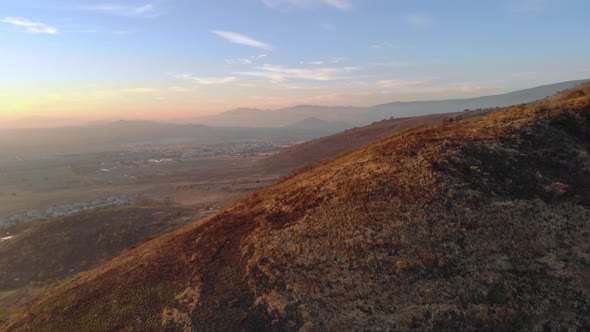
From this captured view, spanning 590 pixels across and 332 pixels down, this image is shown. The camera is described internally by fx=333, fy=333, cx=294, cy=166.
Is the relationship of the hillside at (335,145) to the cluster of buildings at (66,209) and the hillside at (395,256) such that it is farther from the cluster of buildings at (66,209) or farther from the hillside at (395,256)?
the hillside at (395,256)

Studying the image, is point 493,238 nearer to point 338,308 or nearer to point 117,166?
point 338,308

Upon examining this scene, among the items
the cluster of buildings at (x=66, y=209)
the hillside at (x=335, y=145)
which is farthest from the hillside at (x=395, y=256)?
the hillside at (x=335, y=145)

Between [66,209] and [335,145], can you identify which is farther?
[335,145]

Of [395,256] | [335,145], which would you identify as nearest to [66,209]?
[395,256]

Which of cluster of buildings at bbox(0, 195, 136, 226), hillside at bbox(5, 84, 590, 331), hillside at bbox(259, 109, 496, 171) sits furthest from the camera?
hillside at bbox(259, 109, 496, 171)

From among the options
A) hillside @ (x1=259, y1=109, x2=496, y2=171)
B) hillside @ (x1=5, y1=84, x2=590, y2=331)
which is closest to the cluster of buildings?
hillside @ (x1=259, y1=109, x2=496, y2=171)

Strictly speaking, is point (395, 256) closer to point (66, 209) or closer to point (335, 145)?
point (66, 209)

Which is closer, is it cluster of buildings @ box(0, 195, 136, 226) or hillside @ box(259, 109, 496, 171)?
cluster of buildings @ box(0, 195, 136, 226)

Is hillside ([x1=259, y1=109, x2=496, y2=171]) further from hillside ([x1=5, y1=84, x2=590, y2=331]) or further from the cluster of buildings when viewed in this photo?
hillside ([x1=5, y1=84, x2=590, y2=331])
